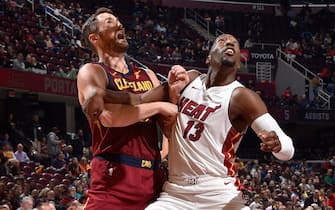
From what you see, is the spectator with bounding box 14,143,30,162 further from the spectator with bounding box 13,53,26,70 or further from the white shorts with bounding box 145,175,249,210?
the white shorts with bounding box 145,175,249,210

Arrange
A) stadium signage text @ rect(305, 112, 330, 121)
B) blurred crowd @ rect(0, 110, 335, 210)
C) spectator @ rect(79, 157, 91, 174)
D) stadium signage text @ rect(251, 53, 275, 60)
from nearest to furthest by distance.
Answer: blurred crowd @ rect(0, 110, 335, 210) → spectator @ rect(79, 157, 91, 174) → stadium signage text @ rect(305, 112, 330, 121) → stadium signage text @ rect(251, 53, 275, 60)

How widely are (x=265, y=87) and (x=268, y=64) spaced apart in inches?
55.1

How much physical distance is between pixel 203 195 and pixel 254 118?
55 centimetres

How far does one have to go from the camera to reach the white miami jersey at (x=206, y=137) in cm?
389

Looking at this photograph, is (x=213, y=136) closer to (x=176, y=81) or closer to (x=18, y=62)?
(x=176, y=81)

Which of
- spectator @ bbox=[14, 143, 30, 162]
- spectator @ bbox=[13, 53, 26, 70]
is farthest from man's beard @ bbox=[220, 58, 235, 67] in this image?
spectator @ bbox=[13, 53, 26, 70]

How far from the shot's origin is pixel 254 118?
3.85m

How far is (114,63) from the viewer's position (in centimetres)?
425

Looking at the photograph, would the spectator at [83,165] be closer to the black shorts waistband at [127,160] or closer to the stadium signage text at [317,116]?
the black shorts waistband at [127,160]

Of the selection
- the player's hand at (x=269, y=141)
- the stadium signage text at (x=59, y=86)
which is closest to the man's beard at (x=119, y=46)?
the player's hand at (x=269, y=141)

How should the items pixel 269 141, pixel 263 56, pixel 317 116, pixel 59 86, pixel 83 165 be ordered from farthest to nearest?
pixel 263 56 < pixel 317 116 < pixel 59 86 < pixel 83 165 < pixel 269 141

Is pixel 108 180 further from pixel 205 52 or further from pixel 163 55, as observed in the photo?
pixel 205 52

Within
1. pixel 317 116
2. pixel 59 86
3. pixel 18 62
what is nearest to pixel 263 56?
pixel 317 116

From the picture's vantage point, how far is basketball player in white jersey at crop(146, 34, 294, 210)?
3854 millimetres
